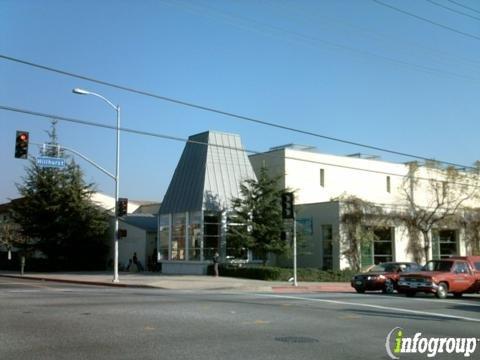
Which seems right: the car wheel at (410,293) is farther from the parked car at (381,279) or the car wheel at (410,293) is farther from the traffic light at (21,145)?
the traffic light at (21,145)

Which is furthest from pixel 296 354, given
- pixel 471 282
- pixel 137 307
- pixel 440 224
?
pixel 440 224

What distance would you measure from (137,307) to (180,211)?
25303 millimetres

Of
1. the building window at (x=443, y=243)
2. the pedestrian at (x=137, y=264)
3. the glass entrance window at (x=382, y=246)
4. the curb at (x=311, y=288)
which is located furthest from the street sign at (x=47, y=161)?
the building window at (x=443, y=243)

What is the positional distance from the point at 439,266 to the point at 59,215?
35620mm

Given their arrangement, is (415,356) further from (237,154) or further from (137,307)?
(237,154)

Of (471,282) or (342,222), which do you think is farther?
(342,222)

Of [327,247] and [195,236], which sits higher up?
[195,236]

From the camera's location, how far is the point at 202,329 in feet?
39.9

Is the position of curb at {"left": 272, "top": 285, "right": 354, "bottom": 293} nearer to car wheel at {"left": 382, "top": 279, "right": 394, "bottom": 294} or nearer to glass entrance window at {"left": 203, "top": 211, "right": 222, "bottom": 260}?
car wheel at {"left": 382, "top": 279, "right": 394, "bottom": 294}

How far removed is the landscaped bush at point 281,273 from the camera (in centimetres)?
3434

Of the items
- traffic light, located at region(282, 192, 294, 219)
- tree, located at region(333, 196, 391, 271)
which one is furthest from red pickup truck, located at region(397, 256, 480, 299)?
tree, located at region(333, 196, 391, 271)

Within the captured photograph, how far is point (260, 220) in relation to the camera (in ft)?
123

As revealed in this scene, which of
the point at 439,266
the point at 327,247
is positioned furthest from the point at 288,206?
the point at 327,247

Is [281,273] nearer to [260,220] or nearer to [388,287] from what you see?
[260,220]
